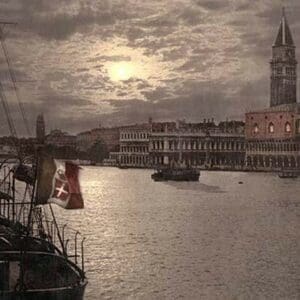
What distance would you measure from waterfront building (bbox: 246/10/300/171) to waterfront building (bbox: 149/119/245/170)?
0.29 meters

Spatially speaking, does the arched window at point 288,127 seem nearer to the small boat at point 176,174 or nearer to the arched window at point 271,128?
the arched window at point 271,128

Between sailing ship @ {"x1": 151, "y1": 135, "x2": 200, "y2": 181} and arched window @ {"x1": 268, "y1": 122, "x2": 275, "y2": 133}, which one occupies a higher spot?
arched window @ {"x1": 268, "y1": 122, "x2": 275, "y2": 133}

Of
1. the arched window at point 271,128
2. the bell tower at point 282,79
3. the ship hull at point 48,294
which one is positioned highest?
the bell tower at point 282,79

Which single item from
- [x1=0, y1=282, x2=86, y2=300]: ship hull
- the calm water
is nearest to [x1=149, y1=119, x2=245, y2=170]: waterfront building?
the calm water

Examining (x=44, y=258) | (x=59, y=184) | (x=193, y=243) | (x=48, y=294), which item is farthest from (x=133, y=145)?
(x=59, y=184)

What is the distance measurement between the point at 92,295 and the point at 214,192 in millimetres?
7968

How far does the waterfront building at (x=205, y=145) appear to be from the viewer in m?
13.3

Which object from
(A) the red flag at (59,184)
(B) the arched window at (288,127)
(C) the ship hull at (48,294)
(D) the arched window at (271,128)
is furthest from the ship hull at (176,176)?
(A) the red flag at (59,184)

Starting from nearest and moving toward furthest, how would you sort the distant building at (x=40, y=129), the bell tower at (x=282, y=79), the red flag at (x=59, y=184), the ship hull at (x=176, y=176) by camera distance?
1. the red flag at (x=59, y=184)
2. the distant building at (x=40, y=129)
3. the bell tower at (x=282, y=79)
4. the ship hull at (x=176, y=176)

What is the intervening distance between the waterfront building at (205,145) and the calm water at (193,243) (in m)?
1.50

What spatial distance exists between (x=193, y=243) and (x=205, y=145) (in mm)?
8312

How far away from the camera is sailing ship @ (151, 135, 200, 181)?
1433cm

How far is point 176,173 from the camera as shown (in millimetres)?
14641

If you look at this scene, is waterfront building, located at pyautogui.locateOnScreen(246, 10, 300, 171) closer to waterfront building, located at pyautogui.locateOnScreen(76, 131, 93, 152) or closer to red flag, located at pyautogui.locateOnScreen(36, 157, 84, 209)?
waterfront building, located at pyautogui.locateOnScreen(76, 131, 93, 152)
